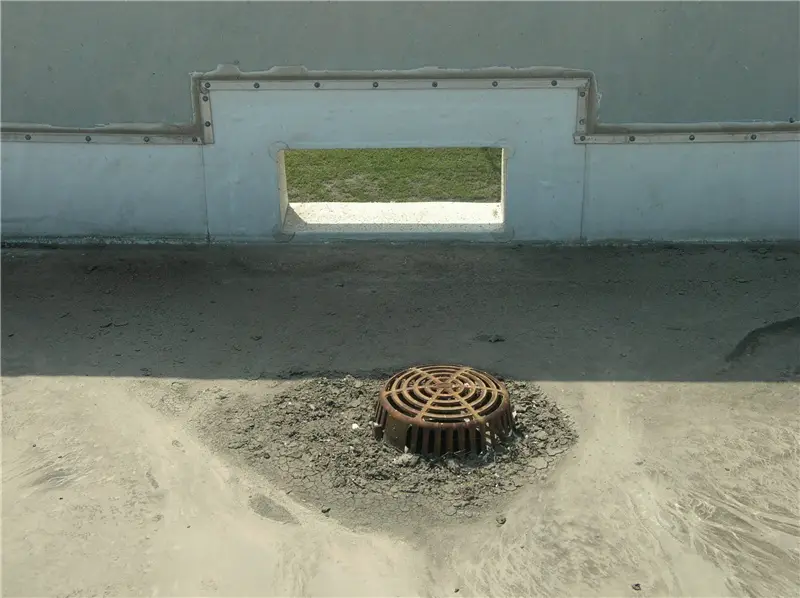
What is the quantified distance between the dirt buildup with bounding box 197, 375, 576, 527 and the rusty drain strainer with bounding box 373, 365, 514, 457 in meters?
0.07

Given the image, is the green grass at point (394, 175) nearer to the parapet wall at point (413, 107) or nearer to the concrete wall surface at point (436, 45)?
the parapet wall at point (413, 107)

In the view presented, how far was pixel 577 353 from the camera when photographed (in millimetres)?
6113

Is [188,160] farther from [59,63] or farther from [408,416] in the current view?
[408,416]

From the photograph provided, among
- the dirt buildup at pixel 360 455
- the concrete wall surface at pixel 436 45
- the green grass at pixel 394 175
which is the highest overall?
the concrete wall surface at pixel 436 45

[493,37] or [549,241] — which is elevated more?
[493,37]

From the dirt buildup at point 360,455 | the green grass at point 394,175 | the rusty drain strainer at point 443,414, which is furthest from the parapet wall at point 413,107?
the rusty drain strainer at point 443,414

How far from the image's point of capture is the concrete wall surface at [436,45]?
7094mm

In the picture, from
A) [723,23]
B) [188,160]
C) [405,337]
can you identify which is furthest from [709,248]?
[188,160]

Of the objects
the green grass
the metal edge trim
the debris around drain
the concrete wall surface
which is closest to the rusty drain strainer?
the debris around drain

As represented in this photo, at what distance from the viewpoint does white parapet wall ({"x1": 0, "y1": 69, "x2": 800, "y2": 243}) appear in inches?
290

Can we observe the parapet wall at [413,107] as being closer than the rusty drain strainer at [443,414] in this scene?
No

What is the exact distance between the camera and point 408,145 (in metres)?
7.49

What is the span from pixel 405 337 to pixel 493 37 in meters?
2.68

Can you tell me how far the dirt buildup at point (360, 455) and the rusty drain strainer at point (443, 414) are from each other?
7cm
